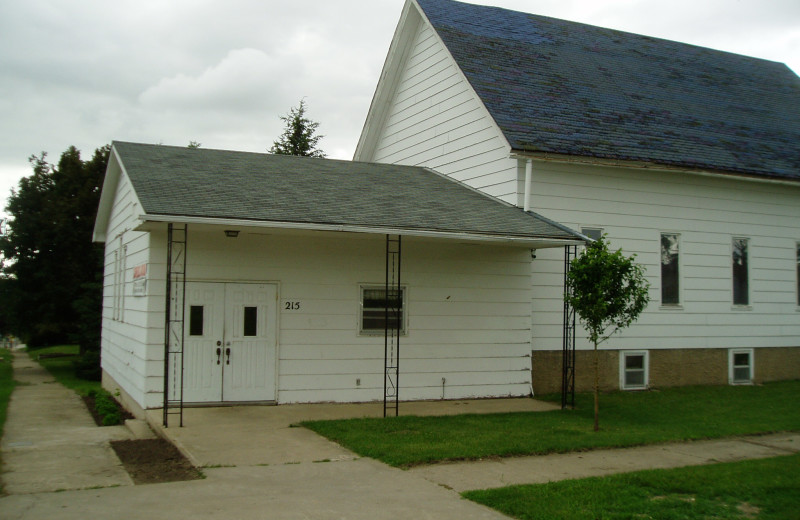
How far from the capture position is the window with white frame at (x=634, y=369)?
16312mm

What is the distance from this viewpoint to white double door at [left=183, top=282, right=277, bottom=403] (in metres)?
12.9

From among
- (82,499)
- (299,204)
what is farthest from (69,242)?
(82,499)

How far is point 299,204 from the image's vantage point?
12.4 metres

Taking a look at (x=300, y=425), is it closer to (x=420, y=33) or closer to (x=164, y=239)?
(x=164, y=239)

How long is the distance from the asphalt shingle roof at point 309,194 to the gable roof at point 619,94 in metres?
1.85

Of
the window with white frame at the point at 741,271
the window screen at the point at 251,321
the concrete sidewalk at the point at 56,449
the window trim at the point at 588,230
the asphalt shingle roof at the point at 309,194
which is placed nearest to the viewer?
the concrete sidewalk at the point at 56,449

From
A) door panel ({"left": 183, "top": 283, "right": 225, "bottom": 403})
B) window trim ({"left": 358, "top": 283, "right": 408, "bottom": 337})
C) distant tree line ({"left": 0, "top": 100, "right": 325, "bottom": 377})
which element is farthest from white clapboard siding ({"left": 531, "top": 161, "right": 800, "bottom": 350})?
distant tree line ({"left": 0, "top": 100, "right": 325, "bottom": 377})

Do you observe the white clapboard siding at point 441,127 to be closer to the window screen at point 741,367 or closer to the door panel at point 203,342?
the door panel at point 203,342

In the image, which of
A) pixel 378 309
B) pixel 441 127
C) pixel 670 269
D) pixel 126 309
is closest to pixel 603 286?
pixel 378 309

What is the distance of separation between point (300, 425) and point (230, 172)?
5.26 meters

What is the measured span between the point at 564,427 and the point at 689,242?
744 centimetres

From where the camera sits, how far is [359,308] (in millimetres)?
13969

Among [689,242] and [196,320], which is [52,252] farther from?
[689,242]

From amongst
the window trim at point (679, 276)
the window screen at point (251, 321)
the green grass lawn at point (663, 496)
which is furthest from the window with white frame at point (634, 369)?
the window screen at point (251, 321)
